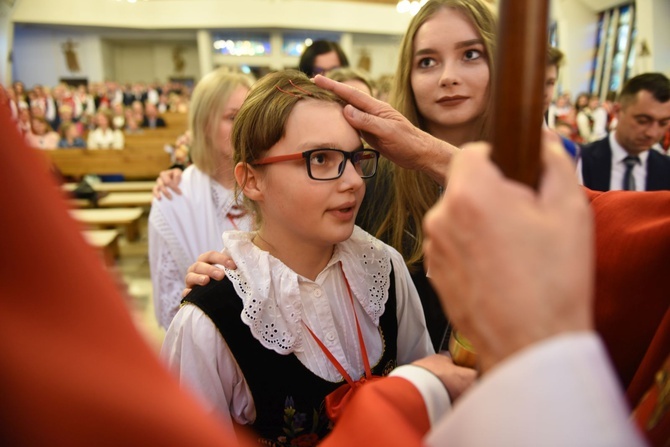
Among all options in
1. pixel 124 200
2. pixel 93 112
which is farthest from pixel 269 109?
pixel 93 112

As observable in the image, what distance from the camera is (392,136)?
127 cm

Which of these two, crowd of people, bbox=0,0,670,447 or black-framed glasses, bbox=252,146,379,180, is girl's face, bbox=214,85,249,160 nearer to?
crowd of people, bbox=0,0,670,447

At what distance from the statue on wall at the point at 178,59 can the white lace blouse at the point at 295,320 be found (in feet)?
73.3

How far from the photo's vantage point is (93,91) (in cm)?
1611

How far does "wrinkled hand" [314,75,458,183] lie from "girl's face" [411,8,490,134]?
1.72 ft

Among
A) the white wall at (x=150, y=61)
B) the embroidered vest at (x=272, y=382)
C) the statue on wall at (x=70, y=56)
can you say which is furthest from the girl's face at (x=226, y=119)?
the white wall at (x=150, y=61)

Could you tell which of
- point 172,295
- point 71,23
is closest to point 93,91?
point 71,23

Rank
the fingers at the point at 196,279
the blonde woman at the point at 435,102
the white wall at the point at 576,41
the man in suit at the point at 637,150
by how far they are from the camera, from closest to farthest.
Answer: the fingers at the point at 196,279
the blonde woman at the point at 435,102
the man in suit at the point at 637,150
the white wall at the point at 576,41

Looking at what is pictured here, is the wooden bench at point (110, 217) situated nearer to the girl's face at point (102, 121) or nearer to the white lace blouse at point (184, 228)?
the white lace blouse at point (184, 228)

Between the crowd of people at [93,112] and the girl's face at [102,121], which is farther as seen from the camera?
the girl's face at [102,121]

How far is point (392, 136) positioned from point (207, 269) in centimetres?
62

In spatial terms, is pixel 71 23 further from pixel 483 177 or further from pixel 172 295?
pixel 483 177

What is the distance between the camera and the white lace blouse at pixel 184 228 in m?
2.32

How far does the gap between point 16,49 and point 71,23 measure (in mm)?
3158
